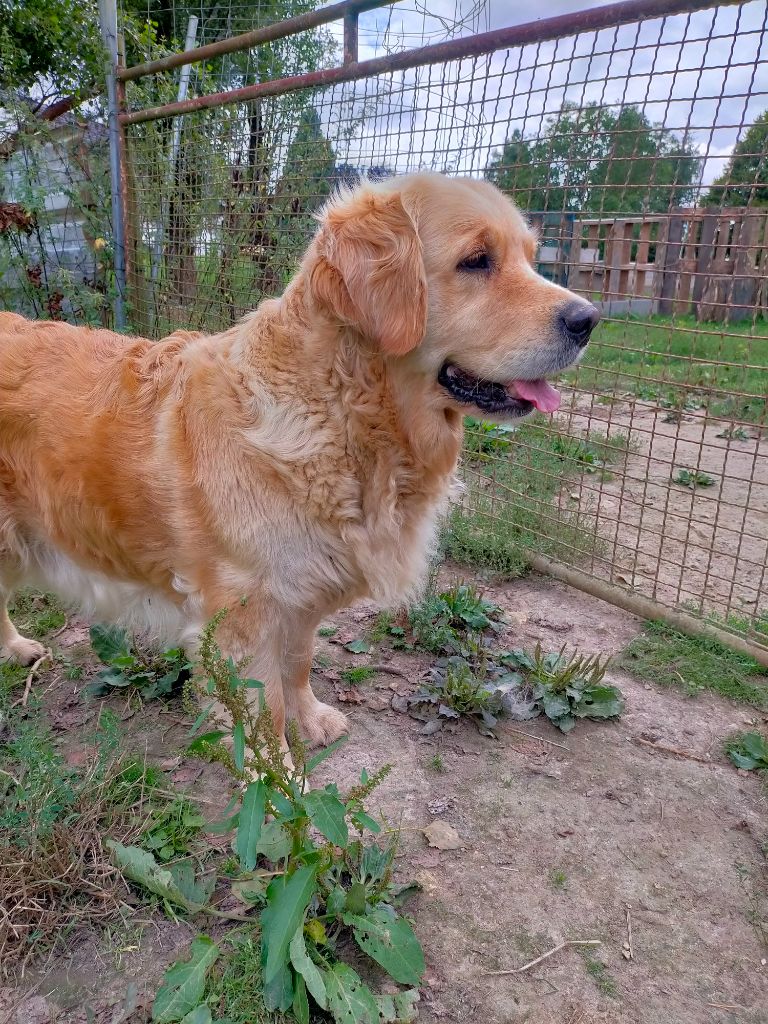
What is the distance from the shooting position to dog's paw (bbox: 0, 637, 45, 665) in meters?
2.96

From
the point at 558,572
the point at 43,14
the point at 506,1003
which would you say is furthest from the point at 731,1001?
the point at 43,14

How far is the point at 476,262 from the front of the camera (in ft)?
6.95

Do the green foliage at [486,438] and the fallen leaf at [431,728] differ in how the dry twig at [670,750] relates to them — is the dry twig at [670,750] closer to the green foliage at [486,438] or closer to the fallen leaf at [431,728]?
the fallen leaf at [431,728]

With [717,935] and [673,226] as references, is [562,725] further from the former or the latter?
[673,226]

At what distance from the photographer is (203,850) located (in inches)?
78.8

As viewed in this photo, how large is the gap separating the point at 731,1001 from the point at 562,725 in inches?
41.5

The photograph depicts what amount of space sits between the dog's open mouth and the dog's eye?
301mm

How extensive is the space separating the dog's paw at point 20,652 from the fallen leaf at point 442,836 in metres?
1.91

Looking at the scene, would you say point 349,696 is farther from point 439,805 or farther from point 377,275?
point 377,275

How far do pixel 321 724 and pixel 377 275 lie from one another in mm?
1657

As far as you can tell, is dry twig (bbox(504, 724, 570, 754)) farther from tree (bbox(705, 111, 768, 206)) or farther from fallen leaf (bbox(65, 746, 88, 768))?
tree (bbox(705, 111, 768, 206))

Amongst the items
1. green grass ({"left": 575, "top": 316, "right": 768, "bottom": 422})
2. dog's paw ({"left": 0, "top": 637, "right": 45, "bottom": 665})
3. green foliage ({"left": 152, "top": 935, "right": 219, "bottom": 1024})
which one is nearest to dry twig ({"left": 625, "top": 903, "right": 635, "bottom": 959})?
green foliage ({"left": 152, "top": 935, "right": 219, "bottom": 1024})

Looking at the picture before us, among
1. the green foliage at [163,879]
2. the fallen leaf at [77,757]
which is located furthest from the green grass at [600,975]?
the fallen leaf at [77,757]

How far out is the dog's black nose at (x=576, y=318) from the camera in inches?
80.4
